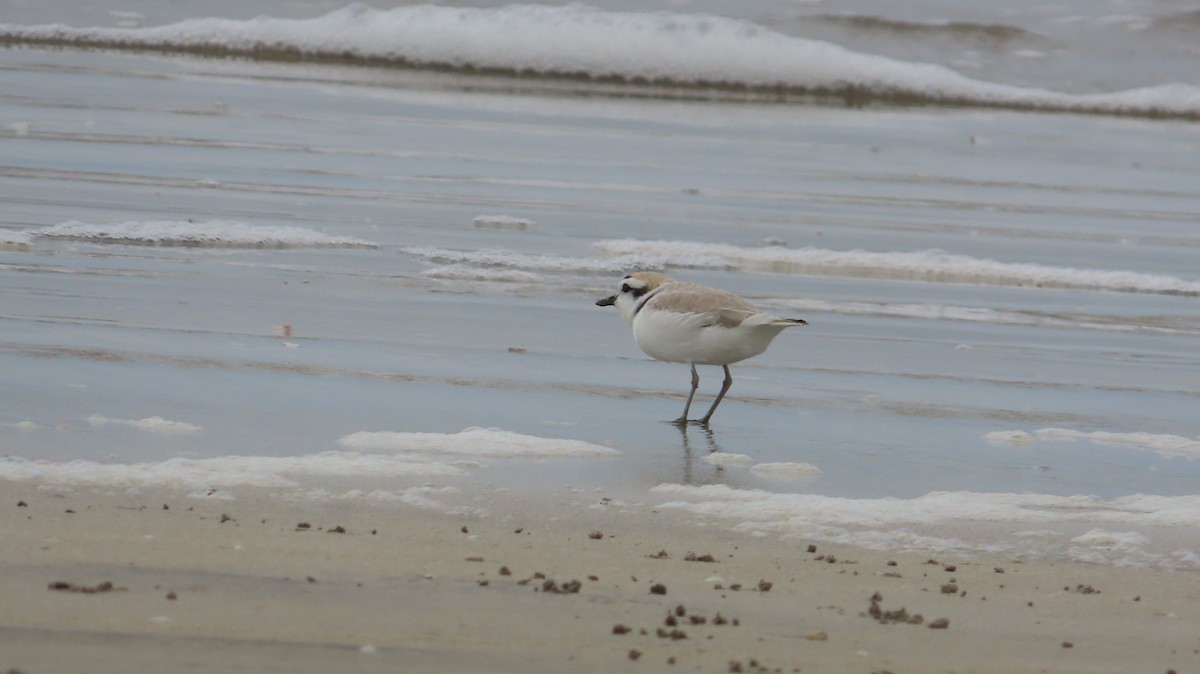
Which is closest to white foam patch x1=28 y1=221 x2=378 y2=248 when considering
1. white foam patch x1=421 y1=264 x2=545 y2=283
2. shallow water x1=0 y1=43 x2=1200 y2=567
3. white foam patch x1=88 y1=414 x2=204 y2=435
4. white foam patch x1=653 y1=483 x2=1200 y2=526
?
shallow water x1=0 y1=43 x2=1200 y2=567

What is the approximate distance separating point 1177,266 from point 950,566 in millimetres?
9642

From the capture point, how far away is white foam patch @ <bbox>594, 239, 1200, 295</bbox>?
12.6 m

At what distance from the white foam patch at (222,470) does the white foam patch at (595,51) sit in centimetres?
2578

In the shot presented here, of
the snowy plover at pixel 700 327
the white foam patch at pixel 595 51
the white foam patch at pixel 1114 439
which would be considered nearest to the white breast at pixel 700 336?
the snowy plover at pixel 700 327

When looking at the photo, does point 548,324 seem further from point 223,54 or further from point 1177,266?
point 223,54

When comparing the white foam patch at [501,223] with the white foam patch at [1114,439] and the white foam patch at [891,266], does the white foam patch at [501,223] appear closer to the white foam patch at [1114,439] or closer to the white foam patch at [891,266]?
the white foam patch at [891,266]

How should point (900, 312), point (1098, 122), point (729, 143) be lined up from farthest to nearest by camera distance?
point (1098, 122) < point (729, 143) < point (900, 312)

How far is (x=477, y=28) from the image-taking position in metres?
32.3

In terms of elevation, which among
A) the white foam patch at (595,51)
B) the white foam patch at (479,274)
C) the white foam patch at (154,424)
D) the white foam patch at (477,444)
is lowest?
the white foam patch at (477,444)

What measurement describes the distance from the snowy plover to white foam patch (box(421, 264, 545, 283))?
338 centimetres

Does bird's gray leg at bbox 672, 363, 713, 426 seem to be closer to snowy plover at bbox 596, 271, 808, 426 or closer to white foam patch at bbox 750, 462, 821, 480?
snowy plover at bbox 596, 271, 808, 426

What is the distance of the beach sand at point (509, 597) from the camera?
13.2 ft

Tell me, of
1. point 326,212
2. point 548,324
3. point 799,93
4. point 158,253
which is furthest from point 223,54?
point 548,324

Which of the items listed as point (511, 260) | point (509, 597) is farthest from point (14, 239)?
point (509, 597)
